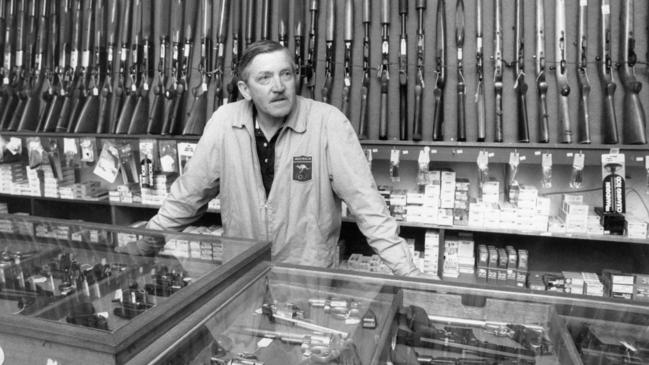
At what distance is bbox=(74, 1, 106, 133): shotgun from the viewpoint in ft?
13.3

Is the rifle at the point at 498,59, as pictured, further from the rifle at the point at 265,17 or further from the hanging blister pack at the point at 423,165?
the rifle at the point at 265,17

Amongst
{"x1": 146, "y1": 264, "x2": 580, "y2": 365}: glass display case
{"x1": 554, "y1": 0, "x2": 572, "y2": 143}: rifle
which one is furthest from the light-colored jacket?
{"x1": 554, "y1": 0, "x2": 572, "y2": 143}: rifle

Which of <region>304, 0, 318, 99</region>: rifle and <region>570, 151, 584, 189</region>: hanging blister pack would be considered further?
<region>304, 0, 318, 99</region>: rifle

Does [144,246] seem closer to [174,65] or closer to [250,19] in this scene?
[250,19]

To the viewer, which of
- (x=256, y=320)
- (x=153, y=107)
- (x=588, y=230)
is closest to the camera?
(x=256, y=320)

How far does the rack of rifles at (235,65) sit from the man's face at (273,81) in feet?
4.48

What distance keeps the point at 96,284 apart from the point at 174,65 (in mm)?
3008

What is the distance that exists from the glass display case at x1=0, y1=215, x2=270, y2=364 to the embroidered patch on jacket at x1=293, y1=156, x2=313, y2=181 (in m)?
0.64

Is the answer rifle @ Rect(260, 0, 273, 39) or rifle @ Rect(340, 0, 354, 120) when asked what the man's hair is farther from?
rifle @ Rect(260, 0, 273, 39)

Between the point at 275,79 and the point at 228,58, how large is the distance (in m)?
2.06

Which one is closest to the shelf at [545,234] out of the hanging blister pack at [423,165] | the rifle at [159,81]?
the hanging blister pack at [423,165]

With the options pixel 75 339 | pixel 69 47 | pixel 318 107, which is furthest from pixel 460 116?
pixel 69 47

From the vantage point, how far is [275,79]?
2.09m

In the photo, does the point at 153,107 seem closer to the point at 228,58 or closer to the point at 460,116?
the point at 228,58
